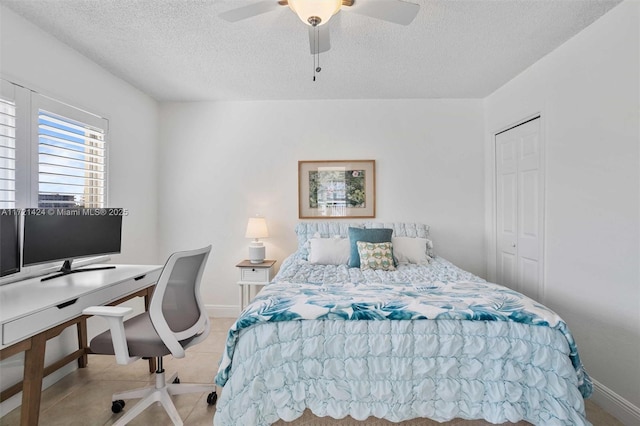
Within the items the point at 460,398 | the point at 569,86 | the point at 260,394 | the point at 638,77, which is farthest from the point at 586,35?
the point at 260,394

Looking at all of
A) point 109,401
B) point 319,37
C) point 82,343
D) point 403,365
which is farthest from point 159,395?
point 319,37

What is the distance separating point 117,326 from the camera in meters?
1.58

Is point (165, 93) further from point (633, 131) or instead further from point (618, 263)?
point (618, 263)

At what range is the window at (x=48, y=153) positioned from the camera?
6.53ft

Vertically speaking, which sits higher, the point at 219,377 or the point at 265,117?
the point at 265,117

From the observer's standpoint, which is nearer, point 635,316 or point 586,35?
point 635,316

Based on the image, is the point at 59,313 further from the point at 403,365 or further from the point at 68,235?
the point at 403,365

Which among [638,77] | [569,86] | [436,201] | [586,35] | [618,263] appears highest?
[586,35]

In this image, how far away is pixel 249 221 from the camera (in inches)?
133

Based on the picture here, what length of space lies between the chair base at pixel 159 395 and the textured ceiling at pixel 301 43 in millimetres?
2403

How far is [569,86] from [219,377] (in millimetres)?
3181

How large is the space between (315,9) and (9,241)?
7.25 ft

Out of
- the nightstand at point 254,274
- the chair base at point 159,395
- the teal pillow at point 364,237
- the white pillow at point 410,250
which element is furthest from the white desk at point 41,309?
the white pillow at point 410,250

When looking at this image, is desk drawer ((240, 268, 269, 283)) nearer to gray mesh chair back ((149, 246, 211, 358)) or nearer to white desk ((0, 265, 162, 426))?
white desk ((0, 265, 162, 426))
